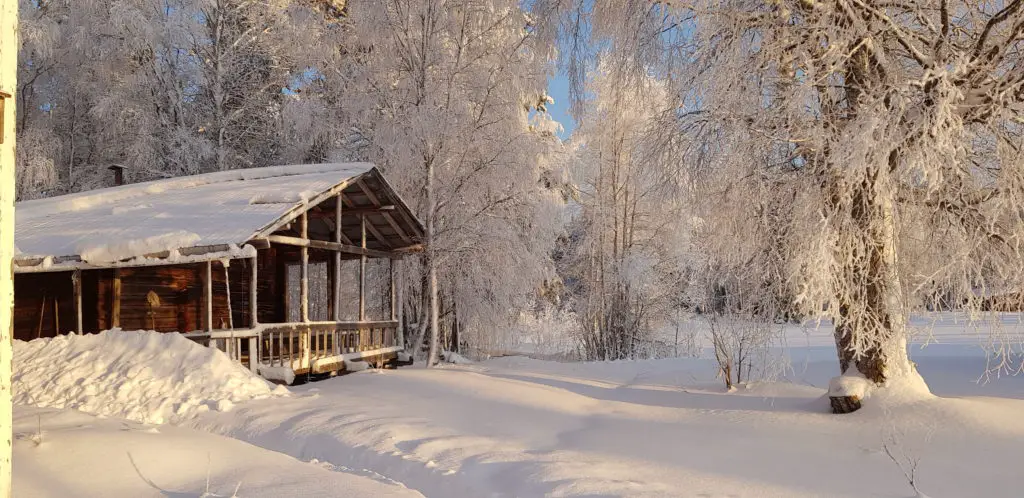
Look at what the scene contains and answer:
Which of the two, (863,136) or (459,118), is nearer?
(863,136)

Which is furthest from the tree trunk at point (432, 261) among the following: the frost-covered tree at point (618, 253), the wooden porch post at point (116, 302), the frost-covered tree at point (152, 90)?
the wooden porch post at point (116, 302)

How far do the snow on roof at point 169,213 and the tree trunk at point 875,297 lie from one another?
824 centimetres

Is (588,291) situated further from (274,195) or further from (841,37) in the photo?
(841,37)

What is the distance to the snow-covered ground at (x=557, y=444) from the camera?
19.2 feet

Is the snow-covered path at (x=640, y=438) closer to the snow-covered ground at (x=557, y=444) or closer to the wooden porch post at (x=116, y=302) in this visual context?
the snow-covered ground at (x=557, y=444)

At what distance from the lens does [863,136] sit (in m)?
6.30

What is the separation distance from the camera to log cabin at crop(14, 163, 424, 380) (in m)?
11.0

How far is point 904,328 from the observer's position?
25.5 feet

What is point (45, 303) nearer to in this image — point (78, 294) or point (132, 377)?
point (78, 294)

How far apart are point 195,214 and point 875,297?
10.8 meters

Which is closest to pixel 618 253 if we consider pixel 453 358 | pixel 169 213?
pixel 453 358

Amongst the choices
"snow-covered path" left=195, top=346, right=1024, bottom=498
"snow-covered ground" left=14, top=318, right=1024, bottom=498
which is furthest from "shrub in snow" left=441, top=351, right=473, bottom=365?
"snow-covered ground" left=14, top=318, right=1024, bottom=498

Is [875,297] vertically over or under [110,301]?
under

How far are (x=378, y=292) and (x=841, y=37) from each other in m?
15.5
